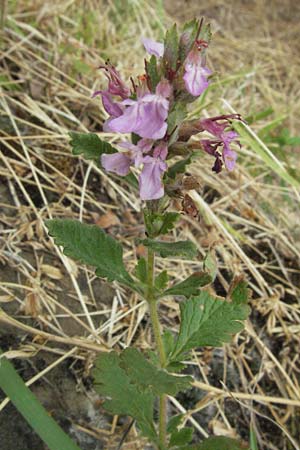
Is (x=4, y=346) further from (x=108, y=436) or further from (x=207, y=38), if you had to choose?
(x=207, y=38)

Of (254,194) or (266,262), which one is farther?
(254,194)

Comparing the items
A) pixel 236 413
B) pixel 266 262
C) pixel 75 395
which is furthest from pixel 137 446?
pixel 266 262

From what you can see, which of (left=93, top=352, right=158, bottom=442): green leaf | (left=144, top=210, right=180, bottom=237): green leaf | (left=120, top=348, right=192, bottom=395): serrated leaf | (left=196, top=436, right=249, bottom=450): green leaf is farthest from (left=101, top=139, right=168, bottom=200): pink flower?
(left=196, top=436, right=249, bottom=450): green leaf

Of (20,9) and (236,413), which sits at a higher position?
(20,9)

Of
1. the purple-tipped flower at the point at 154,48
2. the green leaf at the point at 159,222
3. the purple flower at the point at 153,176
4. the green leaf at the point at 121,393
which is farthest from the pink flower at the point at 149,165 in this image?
the green leaf at the point at 121,393

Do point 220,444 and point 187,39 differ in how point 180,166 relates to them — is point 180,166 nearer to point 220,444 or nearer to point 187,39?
point 187,39

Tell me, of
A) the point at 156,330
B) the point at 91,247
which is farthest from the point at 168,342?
the point at 91,247
